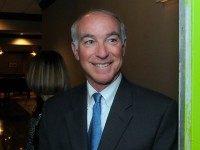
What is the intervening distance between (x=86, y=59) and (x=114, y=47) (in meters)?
0.15

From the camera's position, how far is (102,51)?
161 cm

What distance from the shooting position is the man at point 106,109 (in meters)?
1.53

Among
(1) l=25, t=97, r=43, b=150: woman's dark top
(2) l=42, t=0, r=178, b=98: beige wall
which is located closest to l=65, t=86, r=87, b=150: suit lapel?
(1) l=25, t=97, r=43, b=150: woman's dark top

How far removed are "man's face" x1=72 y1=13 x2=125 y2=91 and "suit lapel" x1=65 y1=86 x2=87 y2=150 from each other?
6.6 inches

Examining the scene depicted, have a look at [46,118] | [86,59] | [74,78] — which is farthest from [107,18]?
[74,78]

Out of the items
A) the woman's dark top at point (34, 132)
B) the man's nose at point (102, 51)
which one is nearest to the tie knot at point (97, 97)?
the man's nose at point (102, 51)

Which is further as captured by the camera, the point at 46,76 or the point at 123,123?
the point at 46,76

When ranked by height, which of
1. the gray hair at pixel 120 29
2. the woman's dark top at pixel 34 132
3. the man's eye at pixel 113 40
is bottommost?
the woman's dark top at pixel 34 132

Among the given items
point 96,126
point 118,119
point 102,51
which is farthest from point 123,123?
point 102,51

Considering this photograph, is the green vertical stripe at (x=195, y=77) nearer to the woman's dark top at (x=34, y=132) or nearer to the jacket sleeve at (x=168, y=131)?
the jacket sleeve at (x=168, y=131)

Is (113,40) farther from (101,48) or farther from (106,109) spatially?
(106,109)

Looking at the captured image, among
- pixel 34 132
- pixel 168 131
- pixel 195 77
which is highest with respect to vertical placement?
pixel 195 77

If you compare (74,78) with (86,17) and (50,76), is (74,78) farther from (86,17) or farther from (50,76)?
(86,17)

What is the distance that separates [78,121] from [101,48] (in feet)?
1.28
